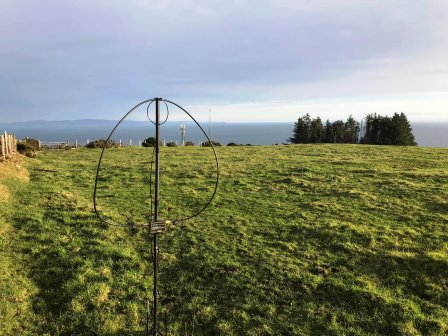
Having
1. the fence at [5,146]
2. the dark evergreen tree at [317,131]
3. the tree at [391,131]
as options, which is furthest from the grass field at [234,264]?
the dark evergreen tree at [317,131]

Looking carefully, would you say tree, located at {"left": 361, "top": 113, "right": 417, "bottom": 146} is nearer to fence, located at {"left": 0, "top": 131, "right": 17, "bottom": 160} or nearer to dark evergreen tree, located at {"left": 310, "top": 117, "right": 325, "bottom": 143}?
dark evergreen tree, located at {"left": 310, "top": 117, "right": 325, "bottom": 143}

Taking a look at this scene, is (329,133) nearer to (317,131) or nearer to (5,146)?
(317,131)

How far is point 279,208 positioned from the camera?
12.8 m

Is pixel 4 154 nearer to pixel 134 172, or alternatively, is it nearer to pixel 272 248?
pixel 134 172

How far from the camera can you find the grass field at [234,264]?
6.29 m

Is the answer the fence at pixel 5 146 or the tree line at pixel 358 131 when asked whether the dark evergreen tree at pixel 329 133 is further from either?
the fence at pixel 5 146

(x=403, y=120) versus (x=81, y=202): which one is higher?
(x=403, y=120)

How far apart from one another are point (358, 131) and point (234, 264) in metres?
80.9

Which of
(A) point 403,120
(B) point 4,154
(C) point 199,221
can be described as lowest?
(C) point 199,221

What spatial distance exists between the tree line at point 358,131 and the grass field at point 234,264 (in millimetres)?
59668

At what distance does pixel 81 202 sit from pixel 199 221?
4.94 metres

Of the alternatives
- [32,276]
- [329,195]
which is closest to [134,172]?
[329,195]

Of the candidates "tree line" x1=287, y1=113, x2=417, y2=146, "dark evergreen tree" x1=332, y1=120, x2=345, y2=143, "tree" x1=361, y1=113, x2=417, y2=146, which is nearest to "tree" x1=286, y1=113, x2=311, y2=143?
"tree line" x1=287, y1=113, x2=417, y2=146

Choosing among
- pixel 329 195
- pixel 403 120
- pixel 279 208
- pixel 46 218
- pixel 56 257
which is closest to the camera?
pixel 56 257
